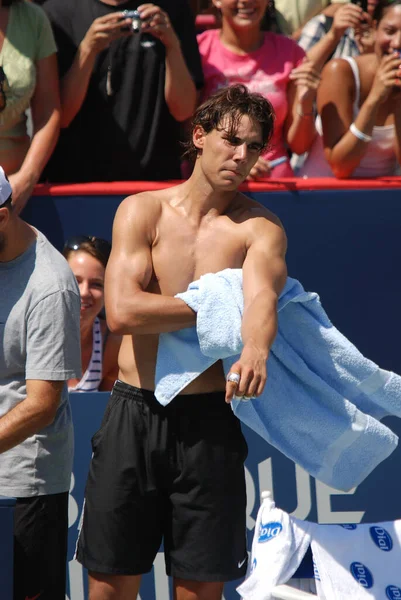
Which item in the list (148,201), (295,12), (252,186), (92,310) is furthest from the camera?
Result: (295,12)

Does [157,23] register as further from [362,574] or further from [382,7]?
[362,574]

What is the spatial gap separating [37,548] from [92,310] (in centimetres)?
145

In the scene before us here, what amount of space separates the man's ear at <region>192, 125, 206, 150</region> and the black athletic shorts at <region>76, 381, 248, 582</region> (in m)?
0.75

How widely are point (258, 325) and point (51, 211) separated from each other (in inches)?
80.7

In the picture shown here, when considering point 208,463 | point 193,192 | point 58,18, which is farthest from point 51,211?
point 208,463

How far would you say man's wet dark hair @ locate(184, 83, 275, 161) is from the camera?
→ 3000 mm

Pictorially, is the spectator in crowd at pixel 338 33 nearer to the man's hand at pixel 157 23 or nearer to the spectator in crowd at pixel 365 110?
the spectator in crowd at pixel 365 110

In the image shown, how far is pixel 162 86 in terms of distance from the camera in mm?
4641

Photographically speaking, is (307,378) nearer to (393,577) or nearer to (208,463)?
(208,463)

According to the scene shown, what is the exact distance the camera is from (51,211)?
4562mm

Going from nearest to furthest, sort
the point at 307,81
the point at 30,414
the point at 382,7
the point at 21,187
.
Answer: the point at 30,414, the point at 21,187, the point at 307,81, the point at 382,7

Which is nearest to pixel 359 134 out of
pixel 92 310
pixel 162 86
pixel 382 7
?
pixel 382 7

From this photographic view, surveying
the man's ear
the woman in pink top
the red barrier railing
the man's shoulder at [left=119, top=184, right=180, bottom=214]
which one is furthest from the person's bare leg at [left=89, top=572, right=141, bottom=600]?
the woman in pink top

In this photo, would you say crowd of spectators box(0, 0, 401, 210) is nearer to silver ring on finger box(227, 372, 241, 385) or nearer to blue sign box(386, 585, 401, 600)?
silver ring on finger box(227, 372, 241, 385)
